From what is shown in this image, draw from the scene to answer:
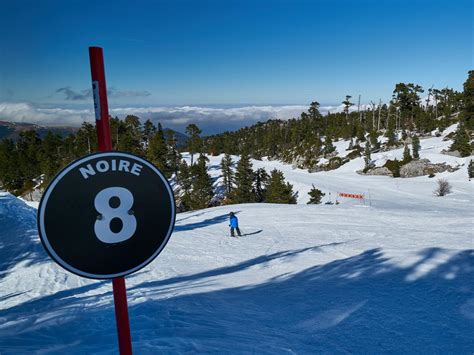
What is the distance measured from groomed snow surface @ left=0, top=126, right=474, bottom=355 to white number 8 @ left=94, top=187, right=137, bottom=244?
271 centimetres

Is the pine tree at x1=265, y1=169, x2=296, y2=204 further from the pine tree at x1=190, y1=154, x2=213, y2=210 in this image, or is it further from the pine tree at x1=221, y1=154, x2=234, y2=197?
the pine tree at x1=221, y1=154, x2=234, y2=197

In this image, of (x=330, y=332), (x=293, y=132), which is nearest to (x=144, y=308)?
(x=330, y=332)

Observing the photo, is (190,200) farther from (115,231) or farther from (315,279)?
(115,231)

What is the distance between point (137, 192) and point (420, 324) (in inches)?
232

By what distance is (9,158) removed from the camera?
61875mm

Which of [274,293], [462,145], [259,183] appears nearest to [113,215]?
[274,293]

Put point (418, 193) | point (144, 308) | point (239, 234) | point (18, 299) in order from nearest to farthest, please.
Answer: point (144, 308)
point (18, 299)
point (239, 234)
point (418, 193)

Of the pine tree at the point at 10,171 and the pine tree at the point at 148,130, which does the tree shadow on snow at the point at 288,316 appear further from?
the pine tree at the point at 10,171

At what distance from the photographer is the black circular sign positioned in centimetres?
196

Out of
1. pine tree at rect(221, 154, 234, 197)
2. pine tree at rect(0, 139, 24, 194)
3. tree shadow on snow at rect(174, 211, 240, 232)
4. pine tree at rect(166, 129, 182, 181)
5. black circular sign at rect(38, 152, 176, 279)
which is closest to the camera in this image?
black circular sign at rect(38, 152, 176, 279)

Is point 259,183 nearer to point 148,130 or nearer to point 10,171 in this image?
point 148,130

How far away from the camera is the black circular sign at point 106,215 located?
1.96 meters

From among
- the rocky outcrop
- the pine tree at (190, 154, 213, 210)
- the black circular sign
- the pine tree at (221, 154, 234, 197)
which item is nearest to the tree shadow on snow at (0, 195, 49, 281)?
the black circular sign

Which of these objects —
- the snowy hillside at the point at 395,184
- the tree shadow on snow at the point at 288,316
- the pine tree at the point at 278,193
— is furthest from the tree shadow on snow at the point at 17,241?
the pine tree at the point at 278,193
